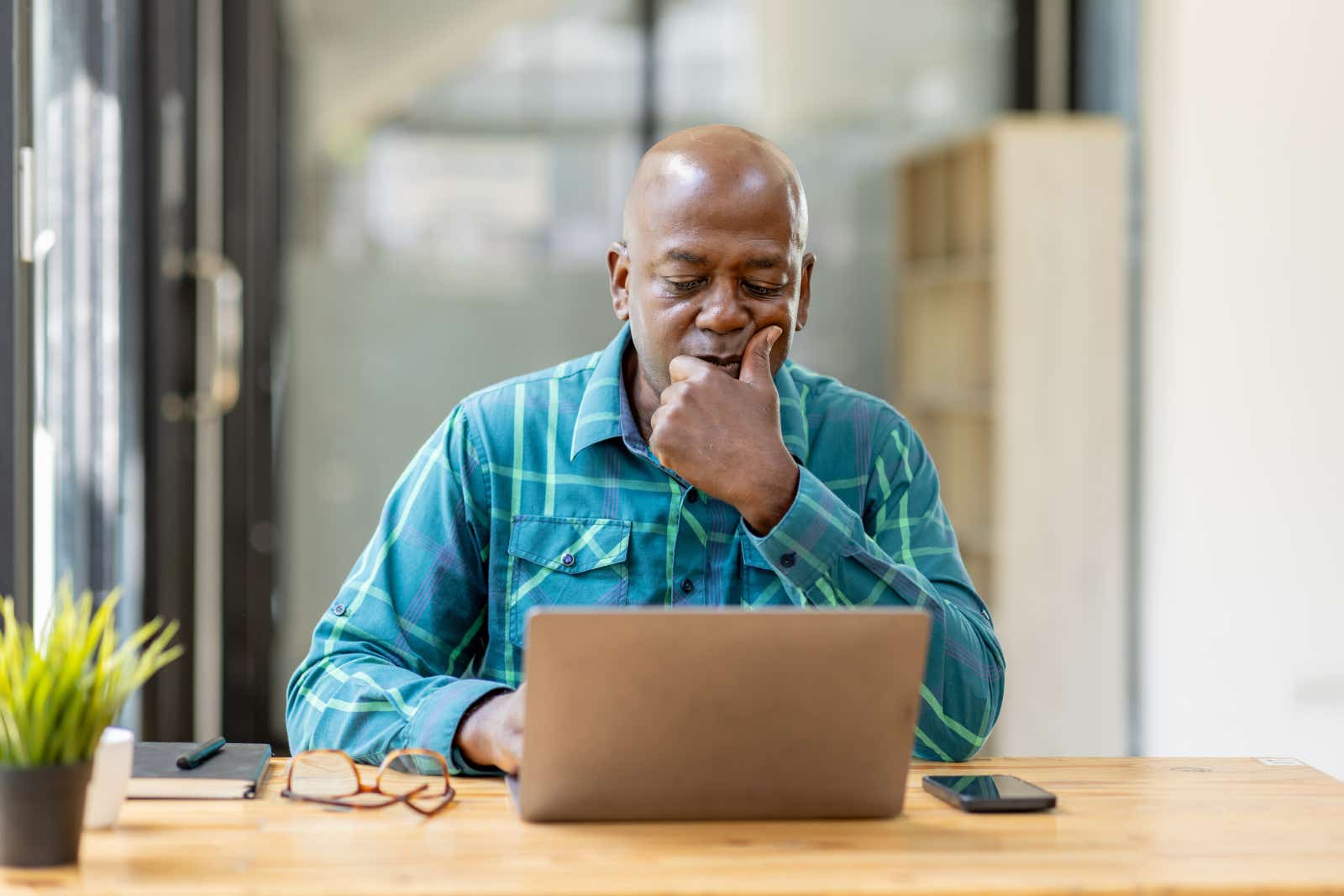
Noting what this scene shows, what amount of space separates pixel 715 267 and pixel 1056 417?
2.67 meters

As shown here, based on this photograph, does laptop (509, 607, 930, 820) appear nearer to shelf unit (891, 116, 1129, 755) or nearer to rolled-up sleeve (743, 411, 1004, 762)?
rolled-up sleeve (743, 411, 1004, 762)

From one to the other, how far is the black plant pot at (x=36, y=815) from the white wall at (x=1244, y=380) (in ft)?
10.2

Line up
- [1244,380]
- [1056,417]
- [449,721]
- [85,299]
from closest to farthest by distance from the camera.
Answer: [449,721] → [85,299] → [1244,380] → [1056,417]

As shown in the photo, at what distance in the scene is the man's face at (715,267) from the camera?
1619mm

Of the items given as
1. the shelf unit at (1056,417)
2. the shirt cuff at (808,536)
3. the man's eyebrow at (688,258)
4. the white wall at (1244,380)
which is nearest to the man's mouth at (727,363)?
the man's eyebrow at (688,258)

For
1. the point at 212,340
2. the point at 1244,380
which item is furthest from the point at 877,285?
the point at 212,340

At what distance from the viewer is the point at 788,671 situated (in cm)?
112

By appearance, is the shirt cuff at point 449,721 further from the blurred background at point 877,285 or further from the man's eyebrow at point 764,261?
the blurred background at point 877,285

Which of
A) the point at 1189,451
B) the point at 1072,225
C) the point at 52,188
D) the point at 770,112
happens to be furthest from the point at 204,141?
the point at 1189,451

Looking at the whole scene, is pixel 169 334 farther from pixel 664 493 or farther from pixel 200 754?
pixel 200 754

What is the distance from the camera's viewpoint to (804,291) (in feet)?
5.72

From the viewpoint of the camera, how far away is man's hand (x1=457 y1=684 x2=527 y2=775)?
1.30 m

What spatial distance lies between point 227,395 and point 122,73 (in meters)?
0.86

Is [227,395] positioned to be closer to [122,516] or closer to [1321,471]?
[122,516]
